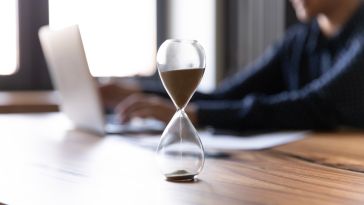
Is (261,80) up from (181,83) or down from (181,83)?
down

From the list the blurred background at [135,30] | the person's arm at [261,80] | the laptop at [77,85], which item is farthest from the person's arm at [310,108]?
the blurred background at [135,30]

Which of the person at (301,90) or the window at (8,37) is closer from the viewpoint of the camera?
the person at (301,90)

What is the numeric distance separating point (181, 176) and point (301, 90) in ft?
3.34

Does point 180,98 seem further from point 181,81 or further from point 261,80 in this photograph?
point 261,80

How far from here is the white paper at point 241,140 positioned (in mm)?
1047

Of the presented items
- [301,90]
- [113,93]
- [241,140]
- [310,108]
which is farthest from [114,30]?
[241,140]

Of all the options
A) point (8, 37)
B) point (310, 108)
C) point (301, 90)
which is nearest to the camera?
point (310, 108)

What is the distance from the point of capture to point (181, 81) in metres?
0.69

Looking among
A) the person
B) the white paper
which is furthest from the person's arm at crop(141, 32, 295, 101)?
the white paper

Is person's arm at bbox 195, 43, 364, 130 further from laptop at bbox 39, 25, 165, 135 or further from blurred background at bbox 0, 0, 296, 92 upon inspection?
blurred background at bbox 0, 0, 296, 92

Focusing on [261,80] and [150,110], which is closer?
[150,110]

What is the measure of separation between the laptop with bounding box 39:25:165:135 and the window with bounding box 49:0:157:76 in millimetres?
1472

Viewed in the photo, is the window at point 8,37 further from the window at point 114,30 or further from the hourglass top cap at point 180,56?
the hourglass top cap at point 180,56

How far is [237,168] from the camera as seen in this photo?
31.9 inches
